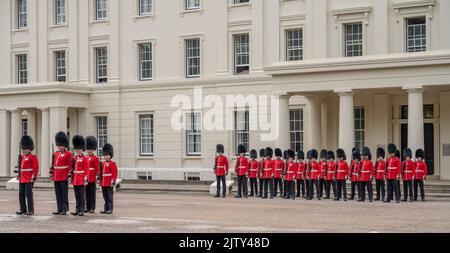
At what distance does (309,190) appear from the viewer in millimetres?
26562

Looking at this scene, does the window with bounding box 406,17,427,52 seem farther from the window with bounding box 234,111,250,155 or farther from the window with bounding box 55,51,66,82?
the window with bounding box 55,51,66,82

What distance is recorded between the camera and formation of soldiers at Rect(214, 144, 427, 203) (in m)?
24.9

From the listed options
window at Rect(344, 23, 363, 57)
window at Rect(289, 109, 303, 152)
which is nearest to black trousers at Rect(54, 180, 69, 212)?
window at Rect(289, 109, 303, 152)

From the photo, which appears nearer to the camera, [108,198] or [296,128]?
[108,198]

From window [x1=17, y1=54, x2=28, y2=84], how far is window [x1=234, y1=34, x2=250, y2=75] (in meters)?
12.3

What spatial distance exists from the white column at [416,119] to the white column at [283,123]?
196 inches

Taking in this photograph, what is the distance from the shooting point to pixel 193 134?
37906 millimetres

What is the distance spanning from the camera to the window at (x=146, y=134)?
1545 inches

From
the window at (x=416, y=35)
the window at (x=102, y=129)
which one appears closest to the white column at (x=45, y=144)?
the window at (x=102, y=129)

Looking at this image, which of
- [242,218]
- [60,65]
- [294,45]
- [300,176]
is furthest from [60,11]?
[242,218]

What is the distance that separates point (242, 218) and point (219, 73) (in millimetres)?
19124

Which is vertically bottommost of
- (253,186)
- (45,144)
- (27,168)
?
(253,186)

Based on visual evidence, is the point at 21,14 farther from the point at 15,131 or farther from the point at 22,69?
the point at 15,131

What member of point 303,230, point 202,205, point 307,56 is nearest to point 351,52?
point 307,56
